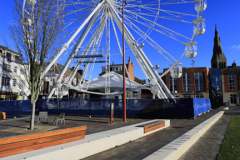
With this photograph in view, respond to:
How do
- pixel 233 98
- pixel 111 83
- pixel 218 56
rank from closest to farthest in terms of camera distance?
pixel 111 83 < pixel 233 98 < pixel 218 56

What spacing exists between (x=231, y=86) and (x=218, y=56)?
77.9m

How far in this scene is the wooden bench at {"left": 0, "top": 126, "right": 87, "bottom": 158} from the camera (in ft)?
16.6

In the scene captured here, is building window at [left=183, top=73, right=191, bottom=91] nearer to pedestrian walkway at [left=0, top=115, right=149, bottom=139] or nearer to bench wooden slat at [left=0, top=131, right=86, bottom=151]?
pedestrian walkway at [left=0, top=115, right=149, bottom=139]

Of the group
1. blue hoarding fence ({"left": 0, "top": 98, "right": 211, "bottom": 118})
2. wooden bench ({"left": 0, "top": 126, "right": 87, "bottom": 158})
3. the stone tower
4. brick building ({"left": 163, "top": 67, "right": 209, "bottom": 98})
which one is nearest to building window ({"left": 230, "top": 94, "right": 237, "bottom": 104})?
brick building ({"left": 163, "top": 67, "right": 209, "bottom": 98})

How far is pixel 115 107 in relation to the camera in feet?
64.4

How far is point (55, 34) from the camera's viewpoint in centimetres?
1045

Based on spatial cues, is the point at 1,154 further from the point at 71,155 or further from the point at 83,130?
the point at 83,130

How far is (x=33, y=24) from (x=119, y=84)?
18.6 m

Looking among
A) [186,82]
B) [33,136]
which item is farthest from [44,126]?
[186,82]

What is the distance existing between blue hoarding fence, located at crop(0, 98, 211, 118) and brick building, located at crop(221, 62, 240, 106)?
49.8 metres

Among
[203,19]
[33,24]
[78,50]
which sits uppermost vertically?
[203,19]

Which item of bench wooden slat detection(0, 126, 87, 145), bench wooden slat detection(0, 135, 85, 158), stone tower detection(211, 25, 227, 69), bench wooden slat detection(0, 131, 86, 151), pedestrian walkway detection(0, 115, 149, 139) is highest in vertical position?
stone tower detection(211, 25, 227, 69)

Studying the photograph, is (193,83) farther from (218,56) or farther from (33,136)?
(218,56)

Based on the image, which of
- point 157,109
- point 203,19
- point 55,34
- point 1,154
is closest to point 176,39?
point 203,19
